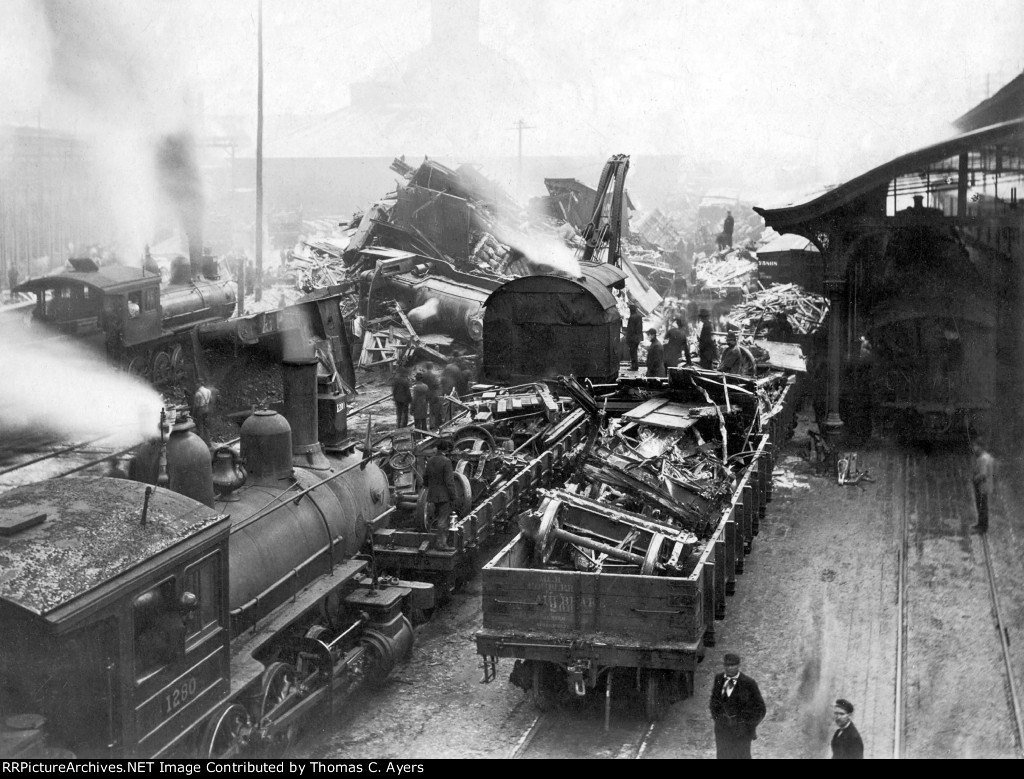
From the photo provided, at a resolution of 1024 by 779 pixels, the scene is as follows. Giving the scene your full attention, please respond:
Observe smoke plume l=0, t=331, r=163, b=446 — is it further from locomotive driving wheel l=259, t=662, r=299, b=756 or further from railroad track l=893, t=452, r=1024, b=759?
railroad track l=893, t=452, r=1024, b=759

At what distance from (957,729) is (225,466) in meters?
6.09

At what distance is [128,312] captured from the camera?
64.7 feet

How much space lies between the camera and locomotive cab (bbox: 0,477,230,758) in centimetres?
554

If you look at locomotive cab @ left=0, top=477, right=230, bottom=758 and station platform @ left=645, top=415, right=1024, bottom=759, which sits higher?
locomotive cab @ left=0, top=477, right=230, bottom=758

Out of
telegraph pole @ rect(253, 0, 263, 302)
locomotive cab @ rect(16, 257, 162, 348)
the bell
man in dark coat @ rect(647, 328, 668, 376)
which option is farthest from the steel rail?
telegraph pole @ rect(253, 0, 263, 302)

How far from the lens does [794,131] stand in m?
57.5

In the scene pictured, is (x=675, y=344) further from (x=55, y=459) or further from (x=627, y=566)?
(x=627, y=566)

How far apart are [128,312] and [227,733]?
1397cm

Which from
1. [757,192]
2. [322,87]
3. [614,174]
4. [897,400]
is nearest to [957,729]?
[897,400]

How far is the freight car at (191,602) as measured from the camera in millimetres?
5723

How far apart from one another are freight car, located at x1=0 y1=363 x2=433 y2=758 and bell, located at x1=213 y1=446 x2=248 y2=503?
2 cm

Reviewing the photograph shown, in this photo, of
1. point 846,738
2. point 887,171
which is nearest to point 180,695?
point 846,738

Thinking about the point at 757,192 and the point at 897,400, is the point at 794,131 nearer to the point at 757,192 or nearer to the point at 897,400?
the point at 757,192

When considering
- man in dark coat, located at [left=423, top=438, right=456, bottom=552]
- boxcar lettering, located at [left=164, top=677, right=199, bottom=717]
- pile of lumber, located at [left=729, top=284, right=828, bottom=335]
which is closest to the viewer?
boxcar lettering, located at [left=164, top=677, right=199, bottom=717]
